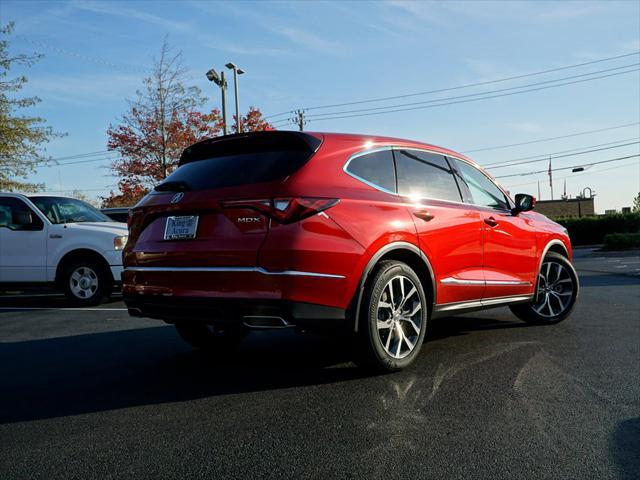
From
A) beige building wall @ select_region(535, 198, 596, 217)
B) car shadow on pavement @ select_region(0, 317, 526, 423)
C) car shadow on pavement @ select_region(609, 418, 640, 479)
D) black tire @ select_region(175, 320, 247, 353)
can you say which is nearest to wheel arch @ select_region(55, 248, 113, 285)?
car shadow on pavement @ select_region(0, 317, 526, 423)

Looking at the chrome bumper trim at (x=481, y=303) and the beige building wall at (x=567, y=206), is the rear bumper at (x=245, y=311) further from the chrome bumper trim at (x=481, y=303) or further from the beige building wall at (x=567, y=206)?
the beige building wall at (x=567, y=206)

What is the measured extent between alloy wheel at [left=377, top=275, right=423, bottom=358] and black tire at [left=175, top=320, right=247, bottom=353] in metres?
1.64

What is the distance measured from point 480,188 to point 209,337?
10.0 feet

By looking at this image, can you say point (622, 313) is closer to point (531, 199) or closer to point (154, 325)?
point (531, 199)

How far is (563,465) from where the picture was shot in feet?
9.25

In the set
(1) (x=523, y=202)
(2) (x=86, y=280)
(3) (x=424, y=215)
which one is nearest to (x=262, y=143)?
(3) (x=424, y=215)

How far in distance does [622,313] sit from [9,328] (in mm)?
7664

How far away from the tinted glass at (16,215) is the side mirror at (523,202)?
774 cm

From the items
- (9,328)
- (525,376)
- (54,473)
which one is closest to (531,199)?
(525,376)

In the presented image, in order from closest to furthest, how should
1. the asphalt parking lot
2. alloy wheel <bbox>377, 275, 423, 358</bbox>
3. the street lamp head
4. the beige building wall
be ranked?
1. the asphalt parking lot
2. alloy wheel <bbox>377, 275, 423, 358</bbox>
3. the street lamp head
4. the beige building wall

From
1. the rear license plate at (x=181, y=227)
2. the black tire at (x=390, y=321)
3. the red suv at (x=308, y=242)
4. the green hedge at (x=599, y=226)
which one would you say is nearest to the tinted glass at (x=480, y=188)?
the red suv at (x=308, y=242)

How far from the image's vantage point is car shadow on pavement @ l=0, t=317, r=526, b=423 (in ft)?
13.4

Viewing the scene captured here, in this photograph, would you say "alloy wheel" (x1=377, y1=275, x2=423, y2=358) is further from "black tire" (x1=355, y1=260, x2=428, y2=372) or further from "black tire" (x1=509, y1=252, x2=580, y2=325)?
"black tire" (x1=509, y1=252, x2=580, y2=325)

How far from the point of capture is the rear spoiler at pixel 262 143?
4.36 metres
